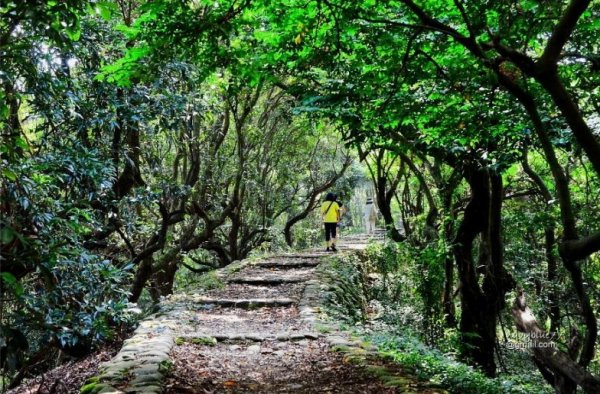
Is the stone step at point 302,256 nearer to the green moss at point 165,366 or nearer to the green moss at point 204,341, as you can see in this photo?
the green moss at point 204,341

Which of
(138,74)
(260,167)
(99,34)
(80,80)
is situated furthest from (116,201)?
(260,167)

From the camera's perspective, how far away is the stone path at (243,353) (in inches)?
188

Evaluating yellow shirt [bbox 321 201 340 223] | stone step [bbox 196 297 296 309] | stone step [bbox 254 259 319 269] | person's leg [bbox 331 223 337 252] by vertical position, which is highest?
yellow shirt [bbox 321 201 340 223]

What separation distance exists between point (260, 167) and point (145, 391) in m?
14.0

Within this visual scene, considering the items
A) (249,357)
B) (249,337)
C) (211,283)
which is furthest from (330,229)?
(249,357)

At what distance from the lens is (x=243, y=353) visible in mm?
6207

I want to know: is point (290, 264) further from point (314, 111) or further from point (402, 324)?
point (314, 111)

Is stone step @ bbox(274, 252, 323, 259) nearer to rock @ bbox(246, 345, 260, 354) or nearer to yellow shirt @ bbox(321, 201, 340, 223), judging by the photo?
yellow shirt @ bbox(321, 201, 340, 223)

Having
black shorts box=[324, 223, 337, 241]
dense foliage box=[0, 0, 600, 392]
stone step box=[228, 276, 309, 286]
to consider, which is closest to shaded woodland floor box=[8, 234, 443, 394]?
stone step box=[228, 276, 309, 286]

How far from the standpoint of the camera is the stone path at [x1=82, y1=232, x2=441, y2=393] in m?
4.79

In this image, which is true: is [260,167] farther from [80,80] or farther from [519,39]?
[519,39]

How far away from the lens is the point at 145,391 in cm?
433

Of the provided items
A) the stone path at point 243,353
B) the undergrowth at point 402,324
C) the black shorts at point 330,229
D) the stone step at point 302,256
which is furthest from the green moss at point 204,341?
the black shorts at point 330,229

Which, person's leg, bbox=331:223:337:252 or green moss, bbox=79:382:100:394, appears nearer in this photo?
green moss, bbox=79:382:100:394
